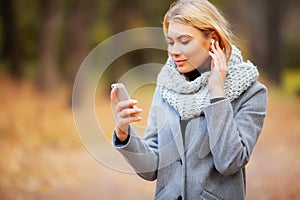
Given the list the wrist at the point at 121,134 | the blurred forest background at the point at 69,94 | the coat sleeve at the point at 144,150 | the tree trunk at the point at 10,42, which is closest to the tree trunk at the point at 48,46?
the blurred forest background at the point at 69,94

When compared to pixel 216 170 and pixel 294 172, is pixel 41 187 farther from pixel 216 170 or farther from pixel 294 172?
pixel 216 170

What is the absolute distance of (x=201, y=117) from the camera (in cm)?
151

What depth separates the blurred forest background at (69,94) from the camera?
3791 millimetres

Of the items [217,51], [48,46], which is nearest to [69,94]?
[48,46]

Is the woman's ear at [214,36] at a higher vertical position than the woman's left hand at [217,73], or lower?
higher

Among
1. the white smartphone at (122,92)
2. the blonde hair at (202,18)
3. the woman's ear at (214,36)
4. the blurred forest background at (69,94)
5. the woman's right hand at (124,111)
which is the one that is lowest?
the woman's right hand at (124,111)

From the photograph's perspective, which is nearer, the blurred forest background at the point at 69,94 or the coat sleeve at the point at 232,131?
the coat sleeve at the point at 232,131

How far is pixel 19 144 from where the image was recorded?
383cm

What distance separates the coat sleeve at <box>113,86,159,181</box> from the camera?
149cm

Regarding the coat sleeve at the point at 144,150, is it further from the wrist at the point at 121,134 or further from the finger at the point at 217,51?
the finger at the point at 217,51

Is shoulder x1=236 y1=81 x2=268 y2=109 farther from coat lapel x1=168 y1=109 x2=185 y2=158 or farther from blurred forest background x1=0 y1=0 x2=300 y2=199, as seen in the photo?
blurred forest background x1=0 y1=0 x2=300 y2=199

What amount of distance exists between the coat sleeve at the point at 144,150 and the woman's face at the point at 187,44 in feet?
0.56

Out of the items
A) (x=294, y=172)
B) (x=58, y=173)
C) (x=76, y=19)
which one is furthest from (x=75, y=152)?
(x=294, y=172)

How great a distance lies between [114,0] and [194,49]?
264cm
